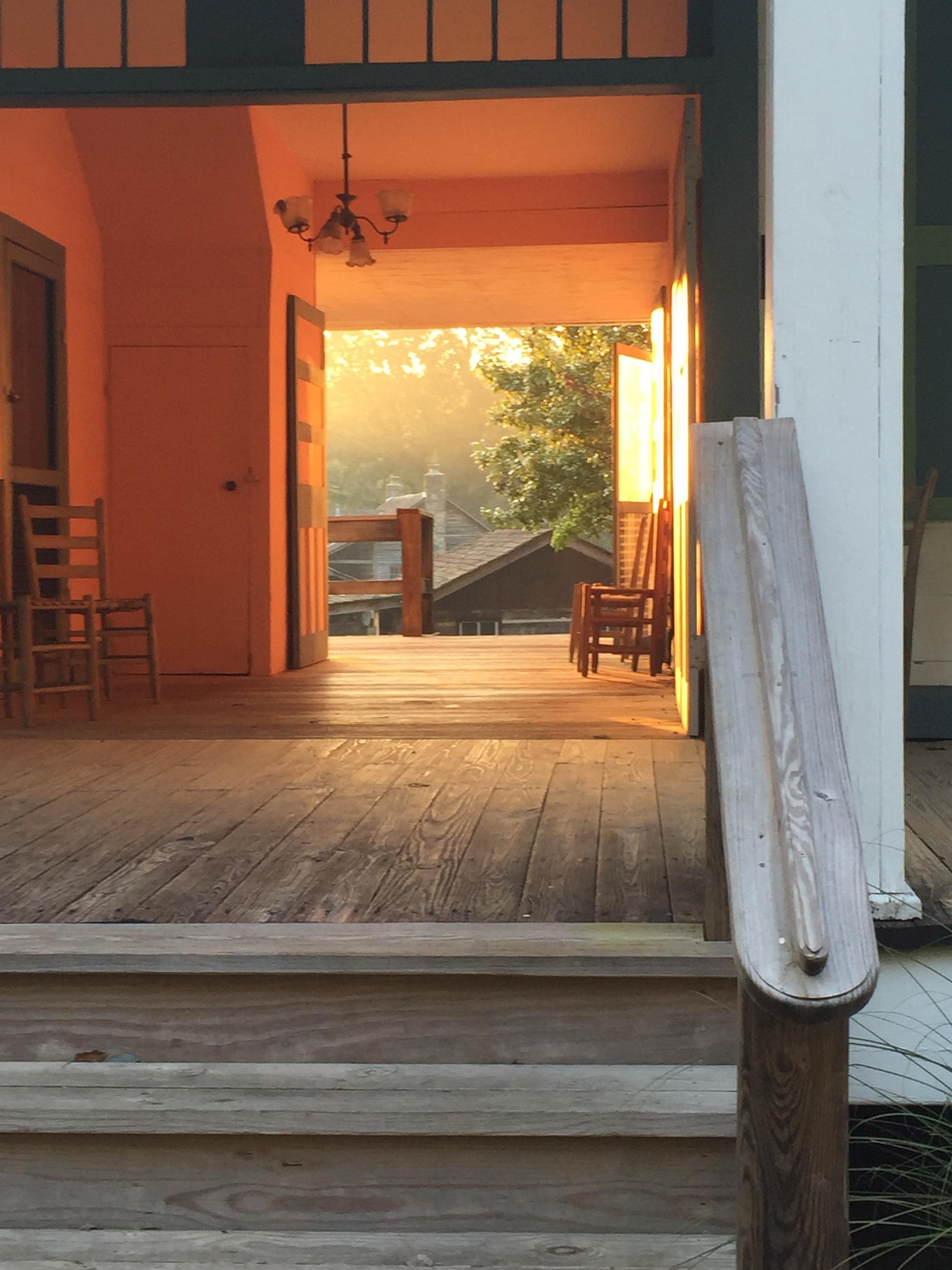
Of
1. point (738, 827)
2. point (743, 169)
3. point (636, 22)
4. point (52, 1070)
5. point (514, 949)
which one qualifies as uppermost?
point (636, 22)

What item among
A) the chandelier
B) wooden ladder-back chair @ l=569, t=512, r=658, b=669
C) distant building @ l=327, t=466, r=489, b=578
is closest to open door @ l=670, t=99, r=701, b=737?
wooden ladder-back chair @ l=569, t=512, r=658, b=669

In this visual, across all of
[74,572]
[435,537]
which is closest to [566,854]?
[74,572]

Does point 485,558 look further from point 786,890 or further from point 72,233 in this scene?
point 786,890

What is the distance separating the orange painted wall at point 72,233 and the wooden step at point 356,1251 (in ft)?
16.3

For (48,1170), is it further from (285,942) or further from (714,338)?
(714,338)

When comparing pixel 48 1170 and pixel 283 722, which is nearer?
pixel 48 1170

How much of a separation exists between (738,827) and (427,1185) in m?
0.86

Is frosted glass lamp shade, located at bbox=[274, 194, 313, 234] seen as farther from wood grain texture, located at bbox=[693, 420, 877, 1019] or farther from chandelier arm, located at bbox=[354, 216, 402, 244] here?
wood grain texture, located at bbox=[693, 420, 877, 1019]

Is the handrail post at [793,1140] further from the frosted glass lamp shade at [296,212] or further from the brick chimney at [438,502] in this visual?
the brick chimney at [438,502]

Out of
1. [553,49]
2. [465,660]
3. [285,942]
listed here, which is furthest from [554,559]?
[285,942]

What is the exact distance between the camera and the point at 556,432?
1605 cm

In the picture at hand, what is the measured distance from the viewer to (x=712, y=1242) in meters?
1.91

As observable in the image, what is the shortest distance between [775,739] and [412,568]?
8616 millimetres

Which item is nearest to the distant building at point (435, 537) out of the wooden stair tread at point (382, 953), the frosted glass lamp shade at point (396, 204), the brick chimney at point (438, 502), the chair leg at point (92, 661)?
the brick chimney at point (438, 502)
